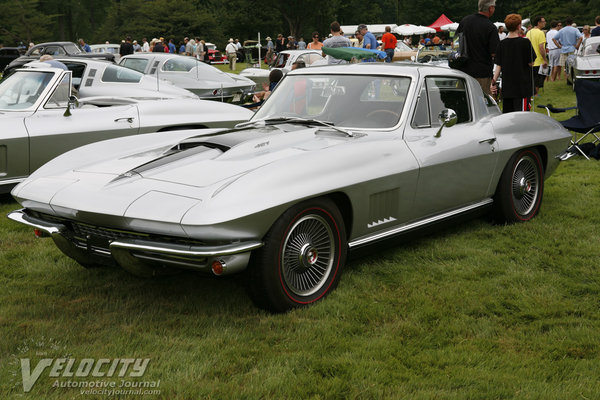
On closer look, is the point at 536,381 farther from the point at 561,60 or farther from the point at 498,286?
the point at 561,60

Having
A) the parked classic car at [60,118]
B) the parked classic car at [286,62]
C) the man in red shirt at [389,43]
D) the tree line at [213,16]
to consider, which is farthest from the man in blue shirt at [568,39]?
the tree line at [213,16]

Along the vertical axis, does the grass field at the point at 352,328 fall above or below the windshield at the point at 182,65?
below

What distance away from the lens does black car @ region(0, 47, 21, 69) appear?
30.5 metres

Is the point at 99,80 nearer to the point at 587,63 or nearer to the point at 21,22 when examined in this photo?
the point at 587,63

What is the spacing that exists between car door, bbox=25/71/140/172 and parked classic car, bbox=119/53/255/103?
21.1 feet

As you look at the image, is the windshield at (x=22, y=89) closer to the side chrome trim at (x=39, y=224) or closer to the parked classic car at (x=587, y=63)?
the side chrome trim at (x=39, y=224)

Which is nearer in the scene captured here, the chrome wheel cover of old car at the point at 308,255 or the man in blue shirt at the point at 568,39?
the chrome wheel cover of old car at the point at 308,255

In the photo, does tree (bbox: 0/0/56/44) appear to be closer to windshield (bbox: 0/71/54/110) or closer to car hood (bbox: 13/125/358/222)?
windshield (bbox: 0/71/54/110)

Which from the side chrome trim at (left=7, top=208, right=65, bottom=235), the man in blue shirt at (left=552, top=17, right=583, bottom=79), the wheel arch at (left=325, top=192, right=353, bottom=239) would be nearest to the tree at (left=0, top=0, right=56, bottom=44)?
the man in blue shirt at (left=552, top=17, right=583, bottom=79)

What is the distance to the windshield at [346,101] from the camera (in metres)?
4.76

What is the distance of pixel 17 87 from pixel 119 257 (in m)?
4.42

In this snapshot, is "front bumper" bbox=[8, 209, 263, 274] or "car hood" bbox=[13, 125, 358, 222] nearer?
"front bumper" bbox=[8, 209, 263, 274]

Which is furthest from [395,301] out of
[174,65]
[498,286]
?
[174,65]

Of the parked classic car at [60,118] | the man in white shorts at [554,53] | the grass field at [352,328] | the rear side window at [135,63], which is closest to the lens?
the grass field at [352,328]
